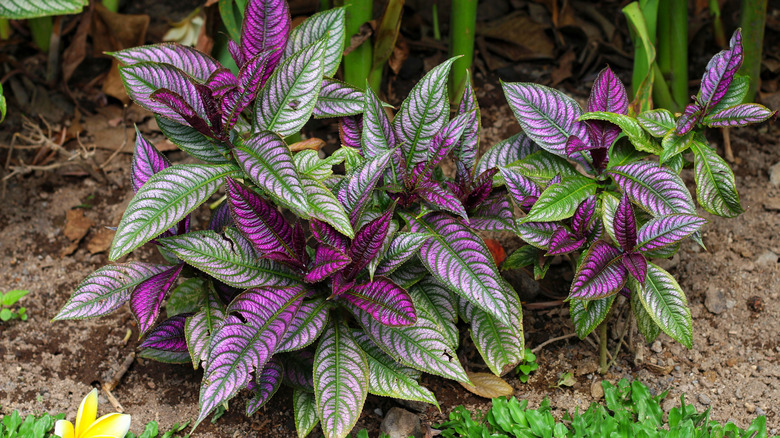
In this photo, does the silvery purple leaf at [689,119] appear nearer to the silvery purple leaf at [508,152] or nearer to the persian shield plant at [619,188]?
the persian shield plant at [619,188]

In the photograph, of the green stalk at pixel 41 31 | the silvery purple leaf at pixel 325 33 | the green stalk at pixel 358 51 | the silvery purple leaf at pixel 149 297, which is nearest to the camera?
the silvery purple leaf at pixel 149 297

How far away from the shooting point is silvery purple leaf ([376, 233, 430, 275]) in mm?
1945

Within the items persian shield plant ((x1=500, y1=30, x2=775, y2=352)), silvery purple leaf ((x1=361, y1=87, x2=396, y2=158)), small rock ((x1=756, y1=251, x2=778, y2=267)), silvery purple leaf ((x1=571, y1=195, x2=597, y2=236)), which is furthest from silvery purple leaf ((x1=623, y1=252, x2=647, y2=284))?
small rock ((x1=756, y1=251, x2=778, y2=267))

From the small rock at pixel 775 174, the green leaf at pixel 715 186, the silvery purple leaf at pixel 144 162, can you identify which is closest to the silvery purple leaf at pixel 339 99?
the silvery purple leaf at pixel 144 162

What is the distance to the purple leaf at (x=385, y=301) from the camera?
186 cm

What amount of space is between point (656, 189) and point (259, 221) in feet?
3.68

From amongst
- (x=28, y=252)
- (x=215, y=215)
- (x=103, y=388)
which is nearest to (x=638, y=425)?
(x=215, y=215)

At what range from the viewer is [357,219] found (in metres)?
1.98

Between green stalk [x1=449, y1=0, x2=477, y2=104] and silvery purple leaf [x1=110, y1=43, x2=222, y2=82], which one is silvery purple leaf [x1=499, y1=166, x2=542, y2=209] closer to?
green stalk [x1=449, y1=0, x2=477, y2=104]

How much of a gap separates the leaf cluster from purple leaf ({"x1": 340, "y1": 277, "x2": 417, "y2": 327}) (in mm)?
451

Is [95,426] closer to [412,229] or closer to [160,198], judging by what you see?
[160,198]

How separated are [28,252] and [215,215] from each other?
1.09m

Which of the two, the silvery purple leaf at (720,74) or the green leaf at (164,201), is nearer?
the green leaf at (164,201)

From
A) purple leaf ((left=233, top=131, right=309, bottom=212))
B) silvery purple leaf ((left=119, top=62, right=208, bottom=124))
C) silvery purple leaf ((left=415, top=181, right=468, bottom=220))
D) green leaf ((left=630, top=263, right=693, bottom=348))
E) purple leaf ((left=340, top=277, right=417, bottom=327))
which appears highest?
silvery purple leaf ((left=119, top=62, right=208, bottom=124))
